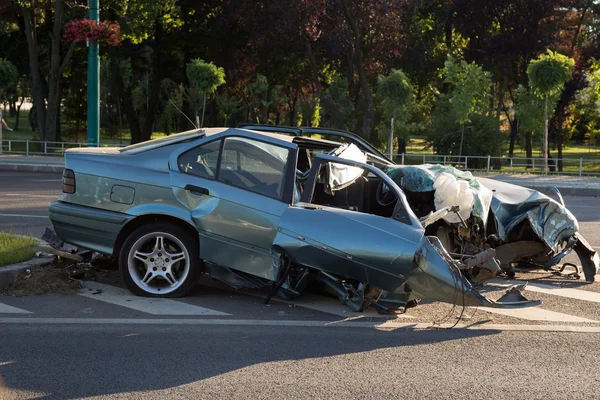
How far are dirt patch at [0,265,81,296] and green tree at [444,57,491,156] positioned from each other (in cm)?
2504

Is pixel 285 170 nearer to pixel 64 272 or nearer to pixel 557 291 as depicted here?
pixel 64 272

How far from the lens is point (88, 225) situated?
23.6 ft

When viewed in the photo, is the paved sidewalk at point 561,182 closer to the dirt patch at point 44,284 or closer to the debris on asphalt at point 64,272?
the debris on asphalt at point 64,272

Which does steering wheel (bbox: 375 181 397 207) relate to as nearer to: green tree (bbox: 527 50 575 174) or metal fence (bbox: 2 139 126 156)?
green tree (bbox: 527 50 575 174)

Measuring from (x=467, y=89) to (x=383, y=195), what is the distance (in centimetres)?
2487

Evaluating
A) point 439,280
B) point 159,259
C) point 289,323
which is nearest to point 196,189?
point 159,259

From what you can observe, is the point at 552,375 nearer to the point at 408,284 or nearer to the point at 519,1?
the point at 408,284

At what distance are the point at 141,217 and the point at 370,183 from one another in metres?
2.37

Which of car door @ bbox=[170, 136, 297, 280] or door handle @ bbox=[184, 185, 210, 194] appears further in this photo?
door handle @ bbox=[184, 185, 210, 194]

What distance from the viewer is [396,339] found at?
20.2 ft

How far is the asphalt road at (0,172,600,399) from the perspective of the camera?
497 centimetres

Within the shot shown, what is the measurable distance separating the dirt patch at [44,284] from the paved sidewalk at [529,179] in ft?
50.4

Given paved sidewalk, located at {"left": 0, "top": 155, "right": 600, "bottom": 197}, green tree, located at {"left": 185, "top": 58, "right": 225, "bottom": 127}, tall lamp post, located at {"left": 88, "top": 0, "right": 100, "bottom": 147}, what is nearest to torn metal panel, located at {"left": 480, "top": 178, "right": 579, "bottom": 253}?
paved sidewalk, located at {"left": 0, "top": 155, "right": 600, "bottom": 197}

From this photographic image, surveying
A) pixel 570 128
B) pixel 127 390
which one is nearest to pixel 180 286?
pixel 127 390
